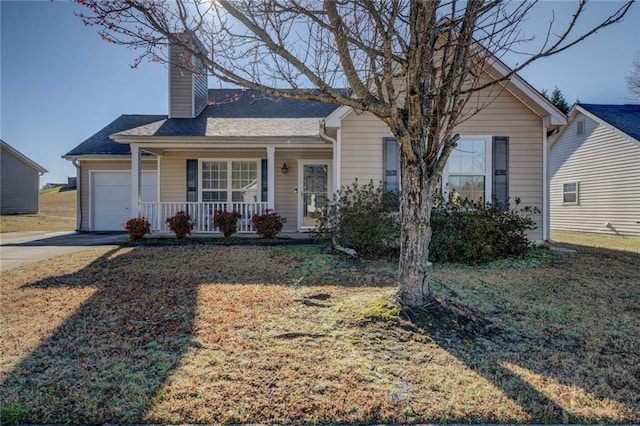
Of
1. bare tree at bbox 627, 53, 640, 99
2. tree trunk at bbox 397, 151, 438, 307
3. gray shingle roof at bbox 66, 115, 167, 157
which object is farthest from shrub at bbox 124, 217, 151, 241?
bare tree at bbox 627, 53, 640, 99

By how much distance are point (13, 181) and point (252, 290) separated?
2604cm

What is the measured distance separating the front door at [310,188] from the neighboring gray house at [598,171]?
1137 cm

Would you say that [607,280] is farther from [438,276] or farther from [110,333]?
[110,333]

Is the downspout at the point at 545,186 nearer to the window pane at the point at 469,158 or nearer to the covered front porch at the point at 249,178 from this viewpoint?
the window pane at the point at 469,158

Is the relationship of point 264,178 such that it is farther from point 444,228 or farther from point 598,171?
point 598,171

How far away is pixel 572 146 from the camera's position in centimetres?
1667

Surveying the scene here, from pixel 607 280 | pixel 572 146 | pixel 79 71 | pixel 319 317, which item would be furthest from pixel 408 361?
pixel 572 146

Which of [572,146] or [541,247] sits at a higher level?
[572,146]

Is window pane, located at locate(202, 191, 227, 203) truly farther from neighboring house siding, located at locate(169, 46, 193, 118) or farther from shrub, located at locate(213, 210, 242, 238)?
neighboring house siding, located at locate(169, 46, 193, 118)

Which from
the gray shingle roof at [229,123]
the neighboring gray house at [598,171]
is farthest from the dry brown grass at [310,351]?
the neighboring gray house at [598,171]

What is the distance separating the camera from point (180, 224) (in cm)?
1035

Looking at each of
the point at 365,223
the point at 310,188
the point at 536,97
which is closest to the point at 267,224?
the point at 310,188

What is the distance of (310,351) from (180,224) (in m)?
8.03

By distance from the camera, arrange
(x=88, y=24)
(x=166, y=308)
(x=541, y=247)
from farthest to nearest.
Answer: (x=541, y=247)
(x=166, y=308)
(x=88, y=24)
